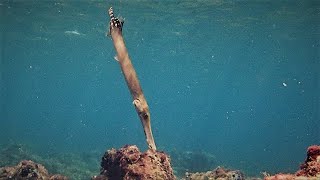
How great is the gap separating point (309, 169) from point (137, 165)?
9.62 ft

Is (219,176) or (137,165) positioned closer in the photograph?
(137,165)

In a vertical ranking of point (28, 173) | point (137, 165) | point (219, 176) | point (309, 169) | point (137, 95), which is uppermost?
point (28, 173)

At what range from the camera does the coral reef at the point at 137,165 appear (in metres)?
6.18

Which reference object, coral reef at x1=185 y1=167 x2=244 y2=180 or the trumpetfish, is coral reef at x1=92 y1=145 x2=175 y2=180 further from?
coral reef at x1=185 y1=167 x2=244 y2=180

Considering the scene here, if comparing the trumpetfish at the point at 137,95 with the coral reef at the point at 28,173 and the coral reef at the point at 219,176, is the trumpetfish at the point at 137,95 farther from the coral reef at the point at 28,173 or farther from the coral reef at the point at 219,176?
the coral reef at the point at 28,173

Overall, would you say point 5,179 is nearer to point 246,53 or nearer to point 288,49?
point 288,49

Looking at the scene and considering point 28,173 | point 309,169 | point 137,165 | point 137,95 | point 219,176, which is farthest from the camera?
point 28,173

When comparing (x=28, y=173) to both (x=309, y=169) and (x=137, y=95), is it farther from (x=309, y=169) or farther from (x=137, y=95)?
(x=309, y=169)

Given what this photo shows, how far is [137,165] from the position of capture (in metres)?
6.35

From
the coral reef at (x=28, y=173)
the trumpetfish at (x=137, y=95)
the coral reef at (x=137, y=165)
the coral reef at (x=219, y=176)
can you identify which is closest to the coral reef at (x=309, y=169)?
the trumpetfish at (x=137, y=95)

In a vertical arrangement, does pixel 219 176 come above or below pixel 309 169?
above

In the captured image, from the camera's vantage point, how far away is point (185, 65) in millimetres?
72438

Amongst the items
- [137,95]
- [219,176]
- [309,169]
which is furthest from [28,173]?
[309,169]

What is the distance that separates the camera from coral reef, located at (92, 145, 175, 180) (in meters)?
6.18
